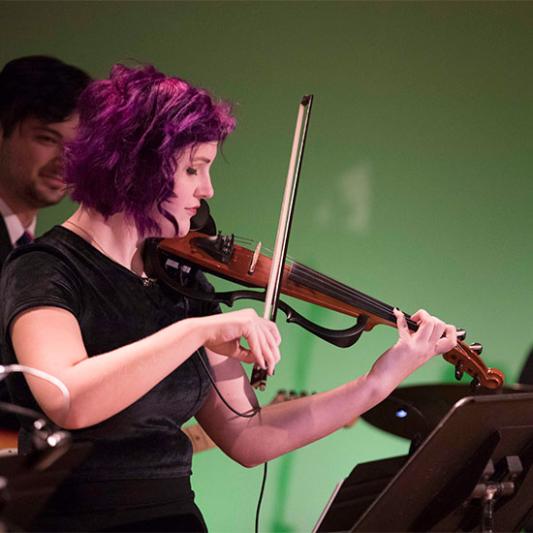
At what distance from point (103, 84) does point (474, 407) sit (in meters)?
0.79

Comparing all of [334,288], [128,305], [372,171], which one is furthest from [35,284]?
[372,171]

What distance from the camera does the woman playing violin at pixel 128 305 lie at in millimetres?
1379

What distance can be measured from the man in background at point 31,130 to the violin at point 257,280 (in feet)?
2.30

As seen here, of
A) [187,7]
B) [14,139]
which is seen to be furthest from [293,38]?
[14,139]

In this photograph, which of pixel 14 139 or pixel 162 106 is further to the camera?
pixel 14 139

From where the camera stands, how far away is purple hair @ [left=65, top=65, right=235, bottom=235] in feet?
5.01

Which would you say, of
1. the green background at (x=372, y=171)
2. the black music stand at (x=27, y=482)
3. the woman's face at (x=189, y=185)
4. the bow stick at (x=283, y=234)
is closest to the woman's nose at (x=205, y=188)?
the woman's face at (x=189, y=185)

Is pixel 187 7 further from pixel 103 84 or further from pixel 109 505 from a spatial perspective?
pixel 109 505

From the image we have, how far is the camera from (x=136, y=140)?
153 cm

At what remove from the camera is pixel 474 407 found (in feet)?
4.58

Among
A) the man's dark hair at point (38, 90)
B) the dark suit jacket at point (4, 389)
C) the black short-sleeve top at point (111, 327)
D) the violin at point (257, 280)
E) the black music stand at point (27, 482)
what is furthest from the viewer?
the man's dark hair at point (38, 90)

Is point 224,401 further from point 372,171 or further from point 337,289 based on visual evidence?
point 372,171

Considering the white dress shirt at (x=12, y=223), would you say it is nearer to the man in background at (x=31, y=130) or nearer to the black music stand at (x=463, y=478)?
the man in background at (x=31, y=130)

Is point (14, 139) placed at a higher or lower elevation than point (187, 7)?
lower
